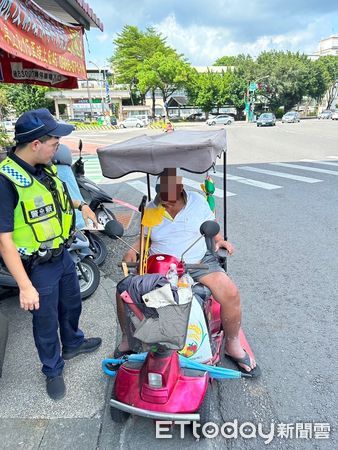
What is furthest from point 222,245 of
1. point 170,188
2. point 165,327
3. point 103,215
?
point 103,215

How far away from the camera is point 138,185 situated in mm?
10273

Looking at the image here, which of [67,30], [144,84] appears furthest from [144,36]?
[67,30]

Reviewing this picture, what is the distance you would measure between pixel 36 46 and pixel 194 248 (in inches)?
111

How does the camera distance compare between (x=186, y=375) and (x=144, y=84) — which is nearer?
(x=186, y=375)

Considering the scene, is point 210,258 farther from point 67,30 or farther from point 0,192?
point 67,30

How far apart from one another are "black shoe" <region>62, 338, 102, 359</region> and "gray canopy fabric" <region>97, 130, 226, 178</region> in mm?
1557

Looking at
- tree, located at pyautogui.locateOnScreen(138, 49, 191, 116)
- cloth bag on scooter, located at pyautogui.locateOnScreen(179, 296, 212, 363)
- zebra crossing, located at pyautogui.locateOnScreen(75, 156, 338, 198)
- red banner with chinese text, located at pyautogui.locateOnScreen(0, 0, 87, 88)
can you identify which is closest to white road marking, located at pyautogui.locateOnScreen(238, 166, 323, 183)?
zebra crossing, located at pyautogui.locateOnScreen(75, 156, 338, 198)

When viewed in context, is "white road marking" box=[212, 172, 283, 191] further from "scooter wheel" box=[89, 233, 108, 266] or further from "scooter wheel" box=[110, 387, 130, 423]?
"scooter wheel" box=[110, 387, 130, 423]

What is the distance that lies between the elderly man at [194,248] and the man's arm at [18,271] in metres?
0.63

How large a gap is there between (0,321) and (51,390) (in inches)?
25.7

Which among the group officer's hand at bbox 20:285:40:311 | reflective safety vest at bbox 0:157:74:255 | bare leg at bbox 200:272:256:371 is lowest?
bare leg at bbox 200:272:256:371

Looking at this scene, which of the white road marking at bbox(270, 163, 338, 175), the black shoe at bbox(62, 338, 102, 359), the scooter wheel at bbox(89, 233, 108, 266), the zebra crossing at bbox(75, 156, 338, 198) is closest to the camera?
the black shoe at bbox(62, 338, 102, 359)

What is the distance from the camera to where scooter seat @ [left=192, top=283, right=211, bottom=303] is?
2.51 m

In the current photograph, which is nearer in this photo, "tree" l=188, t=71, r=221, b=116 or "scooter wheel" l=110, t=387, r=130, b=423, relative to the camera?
"scooter wheel" l=110, t=387, r=130, b=423
